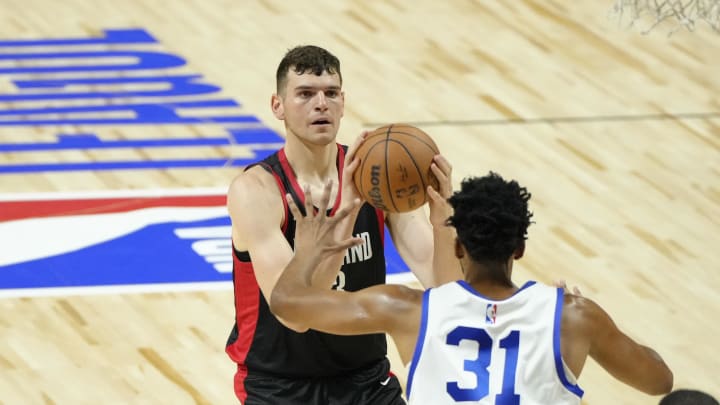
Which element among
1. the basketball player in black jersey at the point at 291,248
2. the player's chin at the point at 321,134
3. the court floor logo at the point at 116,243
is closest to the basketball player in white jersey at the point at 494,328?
the basketball player in black jersey at the point at 291,248

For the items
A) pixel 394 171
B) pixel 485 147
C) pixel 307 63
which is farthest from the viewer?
pixel 485 147

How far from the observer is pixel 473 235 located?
4129 millimetres

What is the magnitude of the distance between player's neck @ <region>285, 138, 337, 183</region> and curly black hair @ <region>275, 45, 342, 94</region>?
0.23 metres

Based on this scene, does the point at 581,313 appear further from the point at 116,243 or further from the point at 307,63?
the point at 116,243

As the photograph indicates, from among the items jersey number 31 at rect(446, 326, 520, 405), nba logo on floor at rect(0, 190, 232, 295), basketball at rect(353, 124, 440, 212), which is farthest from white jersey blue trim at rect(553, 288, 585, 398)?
nba logo on floor at rect(0, 190, 232, 295)

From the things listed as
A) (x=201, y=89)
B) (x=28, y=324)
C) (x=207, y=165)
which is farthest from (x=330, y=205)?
(x=201, y=89)

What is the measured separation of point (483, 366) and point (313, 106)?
1664 mm

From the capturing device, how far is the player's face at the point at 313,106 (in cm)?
543

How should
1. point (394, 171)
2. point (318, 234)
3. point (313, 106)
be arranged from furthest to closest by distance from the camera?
point (313, 106) < point (394, 171) < point (318, 234)

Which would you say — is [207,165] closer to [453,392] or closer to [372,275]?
[372,275]

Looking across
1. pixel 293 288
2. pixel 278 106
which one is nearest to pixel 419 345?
pixel 293 288

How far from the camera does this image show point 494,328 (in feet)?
13.5

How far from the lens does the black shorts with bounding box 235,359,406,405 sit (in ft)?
18.0

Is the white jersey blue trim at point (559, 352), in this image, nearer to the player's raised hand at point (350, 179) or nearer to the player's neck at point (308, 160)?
the player's raised hand at point (350, 179)
